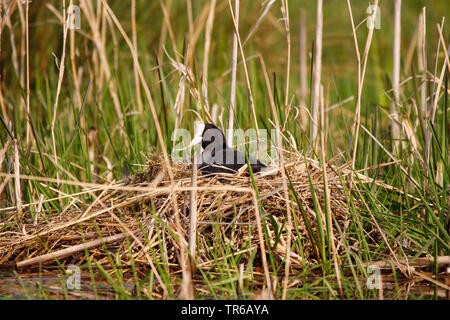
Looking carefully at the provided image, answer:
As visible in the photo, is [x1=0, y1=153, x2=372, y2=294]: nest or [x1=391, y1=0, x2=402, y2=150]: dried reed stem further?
[x1=391, y1=0, x2=402, y2=150]: dried reed stem

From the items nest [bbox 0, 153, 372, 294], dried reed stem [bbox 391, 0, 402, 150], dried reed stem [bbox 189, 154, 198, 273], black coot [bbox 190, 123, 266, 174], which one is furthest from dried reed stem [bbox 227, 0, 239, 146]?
dried reed stem [bbox 391, 0, 402, 150]

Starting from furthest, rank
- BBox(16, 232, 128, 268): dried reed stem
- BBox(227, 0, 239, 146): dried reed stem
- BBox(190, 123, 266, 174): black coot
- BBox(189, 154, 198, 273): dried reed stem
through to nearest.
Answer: BBox(190, 123, 266, 174): black coot
BBox(227, 0, 239, 146): dried reed stem
BBox(16, 232, 128, 268): dried reed stem
BBox(189, 154, 198, 273): dried reed stem

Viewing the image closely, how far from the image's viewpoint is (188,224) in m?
2.65

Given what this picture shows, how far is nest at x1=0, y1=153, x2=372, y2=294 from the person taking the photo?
251cm

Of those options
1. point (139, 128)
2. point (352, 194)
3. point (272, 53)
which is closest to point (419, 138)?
point (352, 194)

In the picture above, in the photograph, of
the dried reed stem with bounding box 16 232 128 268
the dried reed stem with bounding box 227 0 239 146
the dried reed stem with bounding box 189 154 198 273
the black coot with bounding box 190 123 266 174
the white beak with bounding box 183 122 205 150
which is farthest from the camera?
the white beak with bounding box 183 122 205 150

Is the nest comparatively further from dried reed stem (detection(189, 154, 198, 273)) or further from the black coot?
the black coot

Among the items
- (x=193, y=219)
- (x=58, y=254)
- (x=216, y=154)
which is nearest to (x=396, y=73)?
(x=216, y=154)

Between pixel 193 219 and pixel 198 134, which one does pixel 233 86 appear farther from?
pixel 193 219

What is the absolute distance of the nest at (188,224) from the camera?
98.9 inches

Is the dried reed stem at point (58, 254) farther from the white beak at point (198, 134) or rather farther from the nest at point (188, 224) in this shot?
the white beak at point (198, 134)

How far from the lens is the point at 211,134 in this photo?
10.9 feet

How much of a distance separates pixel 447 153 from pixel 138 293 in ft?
6.09
